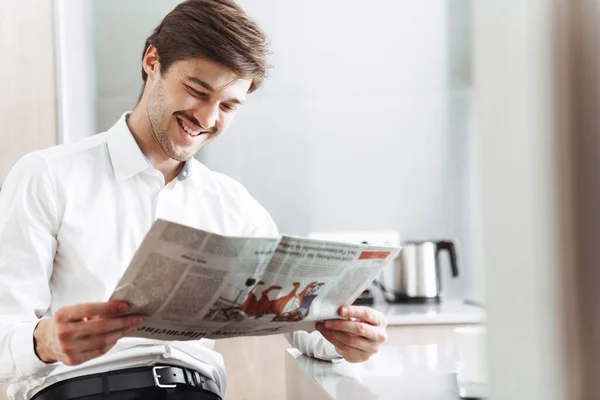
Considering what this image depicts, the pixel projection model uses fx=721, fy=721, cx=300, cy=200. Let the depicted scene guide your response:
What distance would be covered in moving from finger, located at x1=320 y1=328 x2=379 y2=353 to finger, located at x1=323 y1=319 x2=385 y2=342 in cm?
1

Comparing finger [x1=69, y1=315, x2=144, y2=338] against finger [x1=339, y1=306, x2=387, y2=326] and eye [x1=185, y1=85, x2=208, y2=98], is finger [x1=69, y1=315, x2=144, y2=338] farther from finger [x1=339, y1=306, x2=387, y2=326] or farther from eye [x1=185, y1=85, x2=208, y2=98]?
eye [x1=185, y1=85, x2=208, y2=98]

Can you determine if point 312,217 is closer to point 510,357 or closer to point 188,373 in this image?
point 188,373

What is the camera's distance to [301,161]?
10.3 feet

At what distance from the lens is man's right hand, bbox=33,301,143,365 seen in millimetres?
1043

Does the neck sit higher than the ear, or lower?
lower

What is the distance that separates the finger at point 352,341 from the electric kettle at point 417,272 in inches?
62.2

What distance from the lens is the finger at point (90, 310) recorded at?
102 cm

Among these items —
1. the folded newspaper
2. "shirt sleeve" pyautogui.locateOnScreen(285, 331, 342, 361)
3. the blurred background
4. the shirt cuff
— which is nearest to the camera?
the folded newspaper

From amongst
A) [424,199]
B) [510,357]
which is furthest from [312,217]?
[510,357]

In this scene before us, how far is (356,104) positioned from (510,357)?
2844 millimetres

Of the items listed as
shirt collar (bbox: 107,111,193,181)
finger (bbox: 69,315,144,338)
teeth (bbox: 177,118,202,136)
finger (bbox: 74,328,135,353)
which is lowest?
finger (bbox: 74,328,135,353)

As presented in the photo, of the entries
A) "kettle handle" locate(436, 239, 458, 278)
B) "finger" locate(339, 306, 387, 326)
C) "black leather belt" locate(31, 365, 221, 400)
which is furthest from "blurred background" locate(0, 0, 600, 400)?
"finger" locate(339, 306, 387, 326)

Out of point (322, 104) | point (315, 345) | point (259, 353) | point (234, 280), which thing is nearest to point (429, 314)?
point (259, 353)

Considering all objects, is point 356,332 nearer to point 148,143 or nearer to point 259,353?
point 148,143
